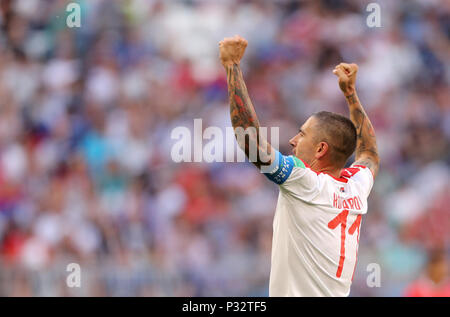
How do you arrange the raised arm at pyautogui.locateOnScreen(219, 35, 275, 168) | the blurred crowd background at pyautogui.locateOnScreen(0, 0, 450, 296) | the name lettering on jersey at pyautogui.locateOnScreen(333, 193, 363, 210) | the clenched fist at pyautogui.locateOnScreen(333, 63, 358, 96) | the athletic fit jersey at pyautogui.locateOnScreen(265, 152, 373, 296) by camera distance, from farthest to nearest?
the blurred crowd background at pyautogui.locateOnScreen(0, 0, 450, 296) → the clenched fist at pyautogui.locateOnScreen(333, 63, 358, 96) → the name lettering on jersey at pyautogui.locateOnScreen(333, 193, 363, 210) → the athletic fit jersey at pyautogui.locateOnScreen(265, 152, 373, 296) → the raised arm at pyautogui.locateOnScreen(219, 35, 275, 168)

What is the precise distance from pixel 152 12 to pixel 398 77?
362 cm

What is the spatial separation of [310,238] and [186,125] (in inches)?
219

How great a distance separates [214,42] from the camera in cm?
1001

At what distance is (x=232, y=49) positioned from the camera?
3928mm

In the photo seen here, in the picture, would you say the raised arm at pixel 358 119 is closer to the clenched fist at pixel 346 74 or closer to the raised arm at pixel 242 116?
the clenched fist at pixel 346 74

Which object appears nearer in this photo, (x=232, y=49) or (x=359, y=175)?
(x=232, y=49)

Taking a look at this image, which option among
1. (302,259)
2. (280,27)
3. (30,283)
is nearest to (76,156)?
(30,283)

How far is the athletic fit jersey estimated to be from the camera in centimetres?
404

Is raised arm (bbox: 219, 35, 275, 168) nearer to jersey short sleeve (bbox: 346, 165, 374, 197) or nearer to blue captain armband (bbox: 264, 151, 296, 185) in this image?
blue captain armband (bbox: 264, 151, 296, 185)

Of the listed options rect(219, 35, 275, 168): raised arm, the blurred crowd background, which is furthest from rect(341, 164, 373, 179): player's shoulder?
the blurred crowd background

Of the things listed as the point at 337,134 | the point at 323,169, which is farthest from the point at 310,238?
the point at 337,134

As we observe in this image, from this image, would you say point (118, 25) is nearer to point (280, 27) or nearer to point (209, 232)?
point (280, 27)

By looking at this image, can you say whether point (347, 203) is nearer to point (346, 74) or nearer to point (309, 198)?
point (309, 198)

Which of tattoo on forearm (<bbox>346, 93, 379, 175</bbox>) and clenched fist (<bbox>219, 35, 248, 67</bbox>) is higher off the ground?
clenched fist (<bbox>219, 35, 248, 67</bbox>)
